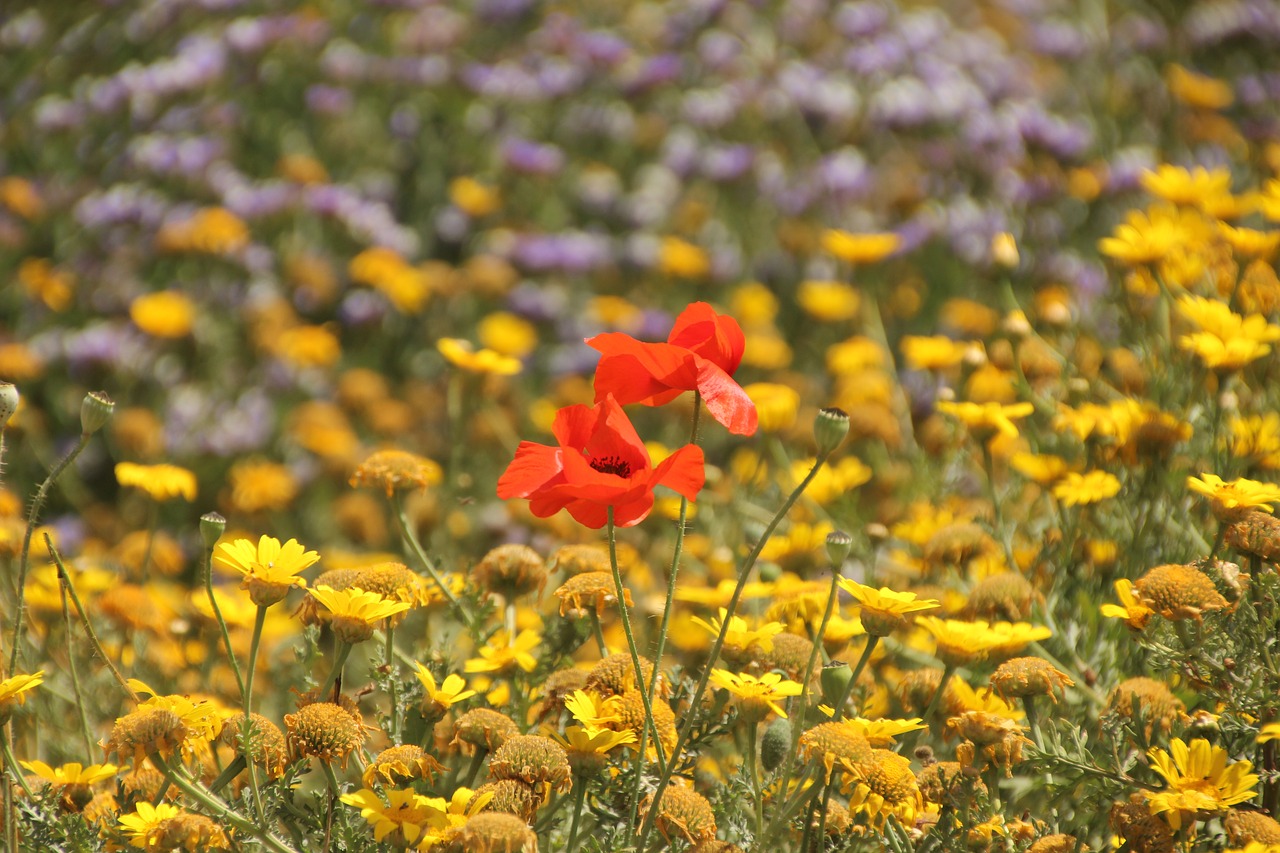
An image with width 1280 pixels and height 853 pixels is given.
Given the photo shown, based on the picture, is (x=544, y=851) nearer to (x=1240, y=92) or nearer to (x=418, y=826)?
(x=418, y=826)

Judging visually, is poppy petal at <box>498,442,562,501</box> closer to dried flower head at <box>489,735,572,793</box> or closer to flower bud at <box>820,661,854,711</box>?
dried flower head at <box>489,735,572,793</box>

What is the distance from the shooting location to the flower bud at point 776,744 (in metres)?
1.36

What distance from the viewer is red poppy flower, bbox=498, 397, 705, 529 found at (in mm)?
1064

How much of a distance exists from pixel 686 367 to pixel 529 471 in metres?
0.18

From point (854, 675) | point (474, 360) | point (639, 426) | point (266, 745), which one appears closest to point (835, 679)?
point (854, 675)

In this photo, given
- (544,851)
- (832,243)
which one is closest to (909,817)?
(544,851)

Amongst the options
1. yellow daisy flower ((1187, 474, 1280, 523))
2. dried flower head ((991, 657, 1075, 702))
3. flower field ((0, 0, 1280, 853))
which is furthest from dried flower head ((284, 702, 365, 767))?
yellow daisy flower ((1187, 474, 1280, 523))

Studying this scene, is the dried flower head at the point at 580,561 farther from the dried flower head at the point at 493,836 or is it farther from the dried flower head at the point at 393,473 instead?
the dried flower head at the point at 493,836

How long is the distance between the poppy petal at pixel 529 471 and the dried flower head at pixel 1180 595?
27.7 inches

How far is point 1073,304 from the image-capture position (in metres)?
3.35

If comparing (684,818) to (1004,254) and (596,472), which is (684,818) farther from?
(1004,254)

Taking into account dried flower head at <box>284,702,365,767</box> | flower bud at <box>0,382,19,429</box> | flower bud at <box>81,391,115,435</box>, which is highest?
flower bud at <box>0,382,19,429</box>

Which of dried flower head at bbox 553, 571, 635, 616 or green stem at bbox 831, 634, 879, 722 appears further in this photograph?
dried flower head at bbox 553, 571, 635, 616

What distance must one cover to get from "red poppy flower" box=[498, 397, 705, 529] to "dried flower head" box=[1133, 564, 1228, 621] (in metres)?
0.59
